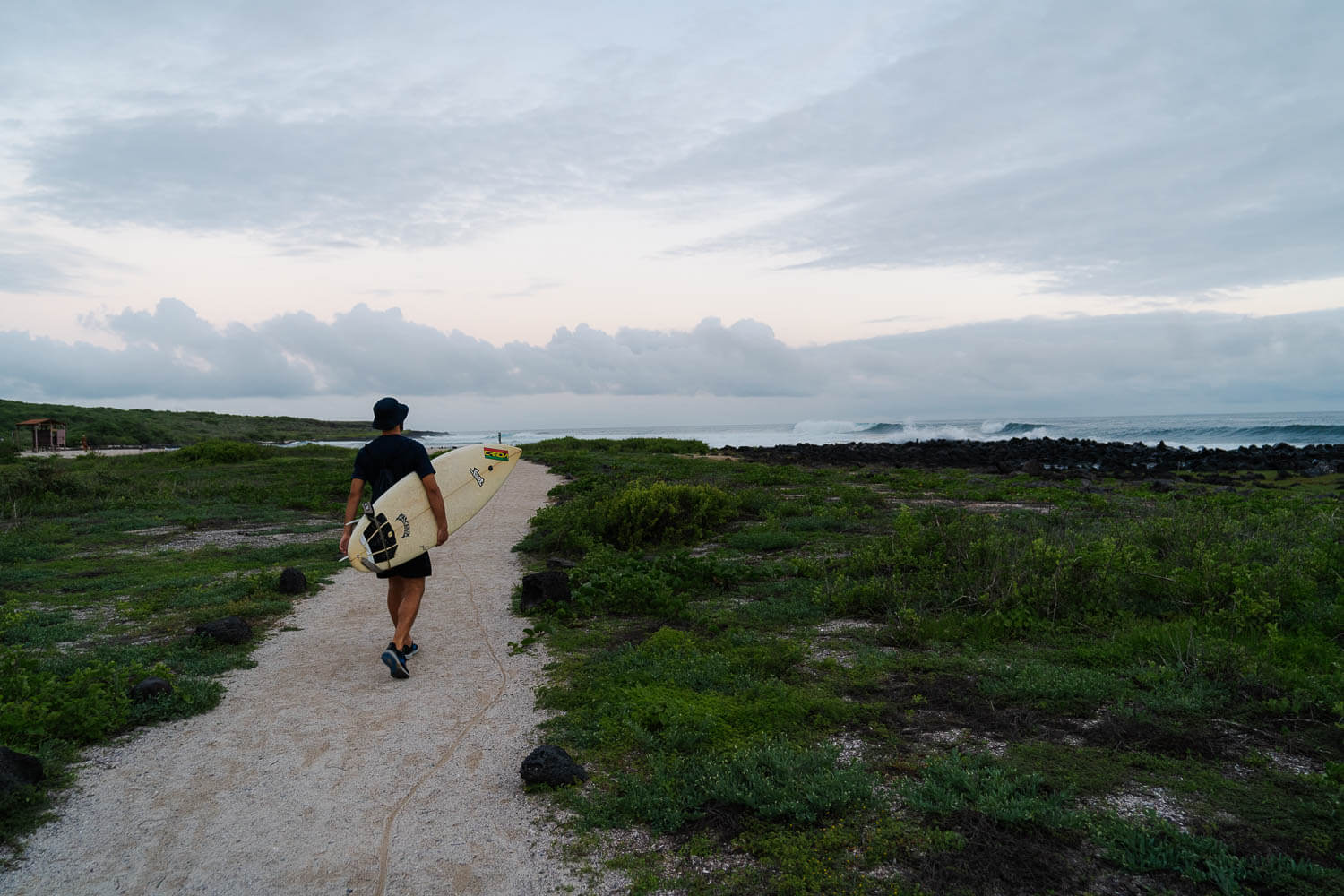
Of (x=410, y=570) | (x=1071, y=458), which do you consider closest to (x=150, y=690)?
(x=410, y=570)

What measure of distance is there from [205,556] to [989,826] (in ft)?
38.6

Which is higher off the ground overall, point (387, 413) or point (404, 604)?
point (387, 413)

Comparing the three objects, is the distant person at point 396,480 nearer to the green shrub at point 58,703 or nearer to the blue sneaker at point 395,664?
the blue sneaker at point 395,664

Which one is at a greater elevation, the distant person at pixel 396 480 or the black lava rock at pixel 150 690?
the distant person at pixel 396 480

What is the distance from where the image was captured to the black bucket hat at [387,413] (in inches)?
259

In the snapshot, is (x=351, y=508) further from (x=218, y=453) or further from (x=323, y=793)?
(x=218, y=453)

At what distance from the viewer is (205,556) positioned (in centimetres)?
1164

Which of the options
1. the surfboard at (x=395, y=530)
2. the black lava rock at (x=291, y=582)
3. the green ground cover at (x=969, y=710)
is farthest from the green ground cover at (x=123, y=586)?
the green ground cover at (x=969, y=710)

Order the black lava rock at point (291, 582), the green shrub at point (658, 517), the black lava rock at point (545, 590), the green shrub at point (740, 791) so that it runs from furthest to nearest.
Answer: the green shrub at point (658, 517), the black lava rock at point (291, 582), the black lava rock at point (545, 590), the green shrub at point (740, 791)

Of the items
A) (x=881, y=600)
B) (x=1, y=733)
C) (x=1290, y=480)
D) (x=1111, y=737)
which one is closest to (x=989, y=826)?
(x=1111, y=737)

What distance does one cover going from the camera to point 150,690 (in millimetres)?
5500

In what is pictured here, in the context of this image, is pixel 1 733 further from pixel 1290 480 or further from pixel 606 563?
pixel 1290 480

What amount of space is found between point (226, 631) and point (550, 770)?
4408mm

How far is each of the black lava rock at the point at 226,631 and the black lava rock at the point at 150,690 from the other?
57.7 inches
